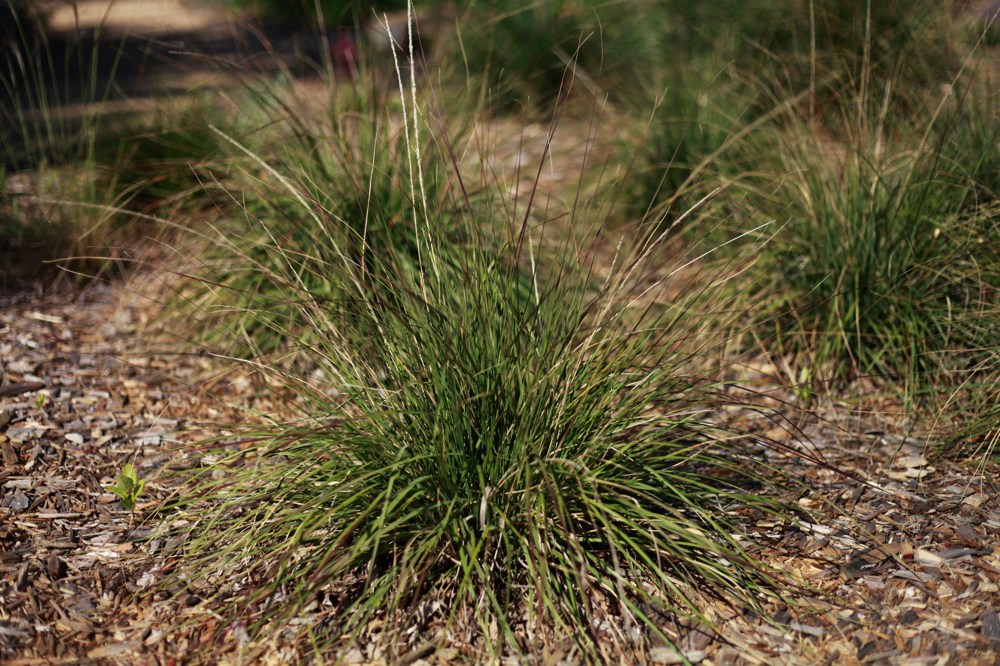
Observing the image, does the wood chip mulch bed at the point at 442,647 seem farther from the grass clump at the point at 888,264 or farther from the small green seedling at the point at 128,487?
the grass clump at the point at 888,264

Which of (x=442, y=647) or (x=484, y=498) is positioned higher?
(x=484, y=498)

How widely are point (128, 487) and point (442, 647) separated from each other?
1.19 m

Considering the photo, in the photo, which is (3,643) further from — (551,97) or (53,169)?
(551,97)

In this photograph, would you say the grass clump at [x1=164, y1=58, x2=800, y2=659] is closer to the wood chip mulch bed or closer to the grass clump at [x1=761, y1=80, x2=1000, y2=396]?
the wood chip mulch bed

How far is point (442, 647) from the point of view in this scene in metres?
2.27

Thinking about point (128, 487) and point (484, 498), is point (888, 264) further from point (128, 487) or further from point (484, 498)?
point (128, 487)

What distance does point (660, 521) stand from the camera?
227 cm

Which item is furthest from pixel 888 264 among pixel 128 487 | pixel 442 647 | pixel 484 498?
pixel 128 487

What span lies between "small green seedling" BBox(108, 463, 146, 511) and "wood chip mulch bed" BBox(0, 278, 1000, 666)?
0.04 metres

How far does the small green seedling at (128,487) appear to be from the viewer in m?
2.77

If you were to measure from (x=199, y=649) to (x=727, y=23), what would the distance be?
4899mm

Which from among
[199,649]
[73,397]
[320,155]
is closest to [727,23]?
[320,155]

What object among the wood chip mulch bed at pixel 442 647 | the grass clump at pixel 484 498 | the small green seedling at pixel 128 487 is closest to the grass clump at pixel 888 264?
the wood chip mulch bed at pixel 442 647

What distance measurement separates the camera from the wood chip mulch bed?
226 centimetres
